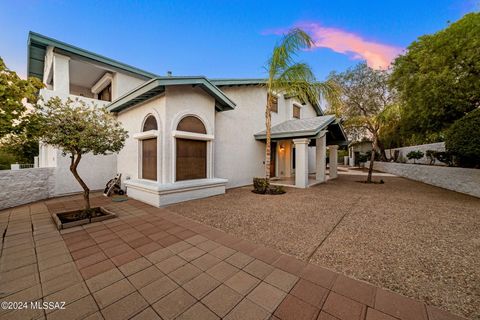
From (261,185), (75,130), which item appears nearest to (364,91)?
(261,185)

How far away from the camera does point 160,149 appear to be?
21.8 feet

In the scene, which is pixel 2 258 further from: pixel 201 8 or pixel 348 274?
pixel 201 8

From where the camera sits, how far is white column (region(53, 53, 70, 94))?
25.7ft

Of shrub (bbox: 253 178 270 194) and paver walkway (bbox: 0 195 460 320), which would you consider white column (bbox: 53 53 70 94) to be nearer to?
paver walkway (bbox: 0 195 460 320)

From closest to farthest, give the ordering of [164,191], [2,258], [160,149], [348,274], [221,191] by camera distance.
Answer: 1. [348,274]
2. [2,258]
3. [164,191]
4. [160,149]
5. [221,191]

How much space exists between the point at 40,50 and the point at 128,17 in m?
4.43

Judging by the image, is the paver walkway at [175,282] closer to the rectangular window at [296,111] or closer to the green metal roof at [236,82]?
the green metal roof at [236,82]

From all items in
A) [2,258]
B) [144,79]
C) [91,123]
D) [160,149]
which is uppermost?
[144,79]

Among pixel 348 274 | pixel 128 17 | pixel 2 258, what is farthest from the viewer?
pixel 128 17

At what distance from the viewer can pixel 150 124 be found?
24.3 feet

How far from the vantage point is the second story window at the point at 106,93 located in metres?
10.5

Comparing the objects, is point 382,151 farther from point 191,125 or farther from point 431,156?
point 191,125

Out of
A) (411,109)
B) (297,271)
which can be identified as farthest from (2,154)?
(411,109)

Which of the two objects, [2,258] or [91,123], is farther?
[91,123]
